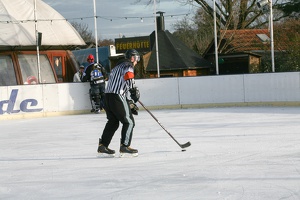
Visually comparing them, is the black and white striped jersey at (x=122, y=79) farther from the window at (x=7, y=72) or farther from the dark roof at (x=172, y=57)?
the dark roof at (x=172, y=57)

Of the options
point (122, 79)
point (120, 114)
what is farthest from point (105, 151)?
point (122, 79)

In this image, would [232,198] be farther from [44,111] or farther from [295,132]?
[44,111]

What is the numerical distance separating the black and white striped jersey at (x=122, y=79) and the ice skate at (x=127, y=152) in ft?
2.35

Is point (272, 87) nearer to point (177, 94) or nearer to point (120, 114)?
point (177, 94)

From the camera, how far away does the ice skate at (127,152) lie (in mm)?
7863

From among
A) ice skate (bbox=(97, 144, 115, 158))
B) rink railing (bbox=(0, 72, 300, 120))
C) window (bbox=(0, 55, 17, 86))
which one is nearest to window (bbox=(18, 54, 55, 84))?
window (bbox=(0, 55, 17, 86))

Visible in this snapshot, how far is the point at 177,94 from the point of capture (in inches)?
691

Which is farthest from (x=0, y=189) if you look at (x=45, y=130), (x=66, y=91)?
(x=66, y=91)

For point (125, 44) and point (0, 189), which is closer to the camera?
point (0, 189)

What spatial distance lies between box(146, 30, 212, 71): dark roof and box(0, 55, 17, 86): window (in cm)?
851

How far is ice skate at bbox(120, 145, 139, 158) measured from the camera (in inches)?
310

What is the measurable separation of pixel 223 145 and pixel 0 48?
48.4 feet

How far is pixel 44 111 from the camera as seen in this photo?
17.0m

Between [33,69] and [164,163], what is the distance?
641 inches
